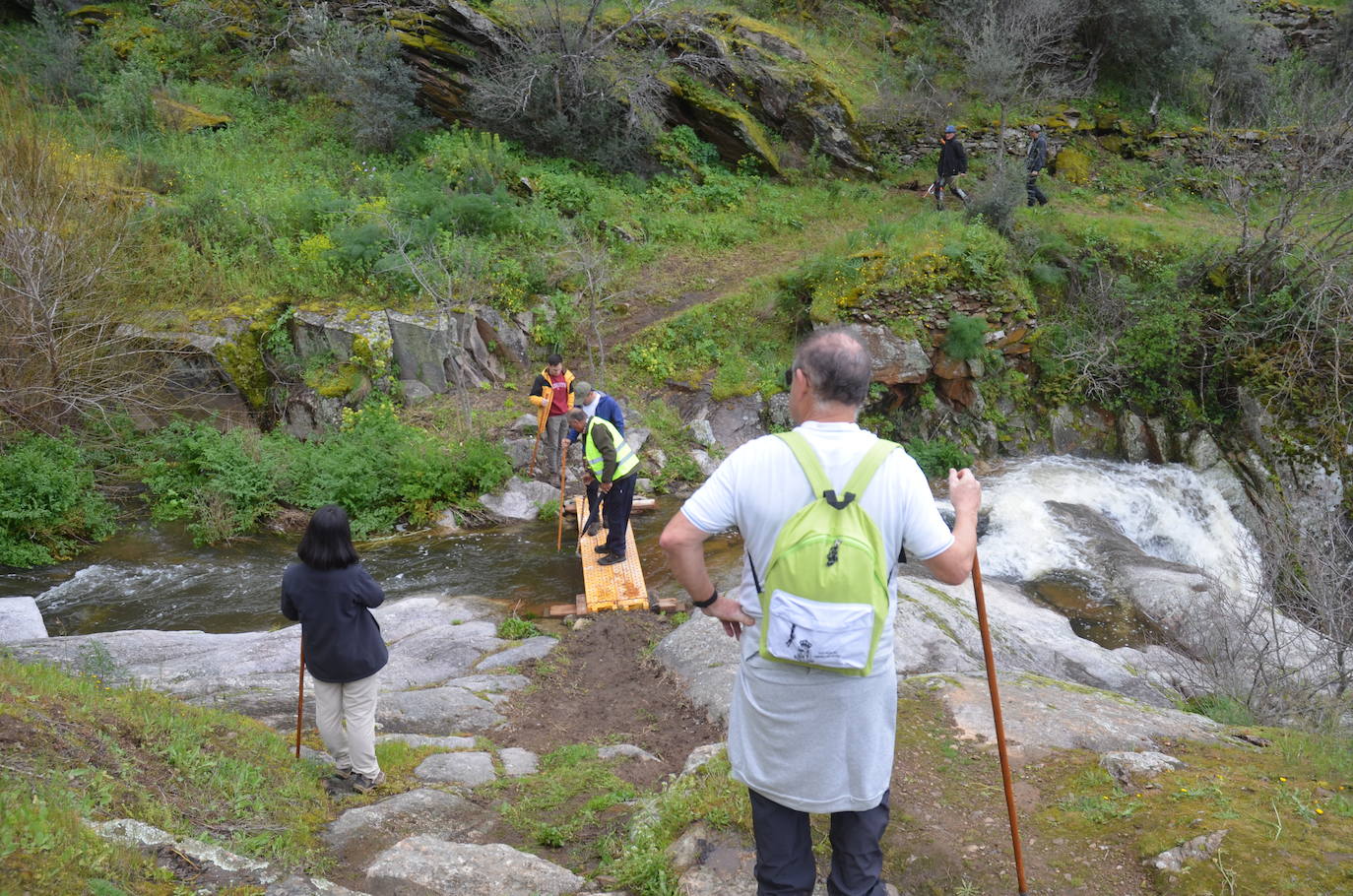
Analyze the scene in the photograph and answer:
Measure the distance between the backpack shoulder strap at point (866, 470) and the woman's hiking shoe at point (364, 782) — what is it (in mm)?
3449

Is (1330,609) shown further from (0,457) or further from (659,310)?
(0,457)

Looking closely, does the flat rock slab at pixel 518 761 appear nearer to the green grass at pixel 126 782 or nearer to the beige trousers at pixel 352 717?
the beige trousers at pixel 352 717

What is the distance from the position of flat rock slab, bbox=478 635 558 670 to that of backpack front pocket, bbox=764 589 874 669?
5053 mm

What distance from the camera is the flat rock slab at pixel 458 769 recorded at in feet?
15.4

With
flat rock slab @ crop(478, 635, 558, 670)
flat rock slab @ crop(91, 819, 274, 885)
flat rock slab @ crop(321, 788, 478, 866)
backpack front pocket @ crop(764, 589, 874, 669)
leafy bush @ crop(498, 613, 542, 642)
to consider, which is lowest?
leafy bush @ crop(498, 613, 542, 642)

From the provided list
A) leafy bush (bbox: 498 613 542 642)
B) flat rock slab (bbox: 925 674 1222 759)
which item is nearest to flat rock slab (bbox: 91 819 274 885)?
flat rock slab (bbox: 925 674 1222 759)

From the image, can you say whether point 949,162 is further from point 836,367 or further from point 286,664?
point 836,367

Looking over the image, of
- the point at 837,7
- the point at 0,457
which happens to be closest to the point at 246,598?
the point at 0,457

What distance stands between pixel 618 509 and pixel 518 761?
11.7 ft

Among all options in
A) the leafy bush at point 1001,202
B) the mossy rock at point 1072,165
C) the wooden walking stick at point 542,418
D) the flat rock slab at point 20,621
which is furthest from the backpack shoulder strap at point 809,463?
the mossy rock at point 1072,165

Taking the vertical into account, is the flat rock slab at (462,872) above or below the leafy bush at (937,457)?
above

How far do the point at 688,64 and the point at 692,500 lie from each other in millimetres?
18491

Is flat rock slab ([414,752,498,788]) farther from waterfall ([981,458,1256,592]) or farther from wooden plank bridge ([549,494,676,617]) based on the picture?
waterfall ([981,458,1256,592])

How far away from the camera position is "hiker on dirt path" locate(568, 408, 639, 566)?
7695mm
